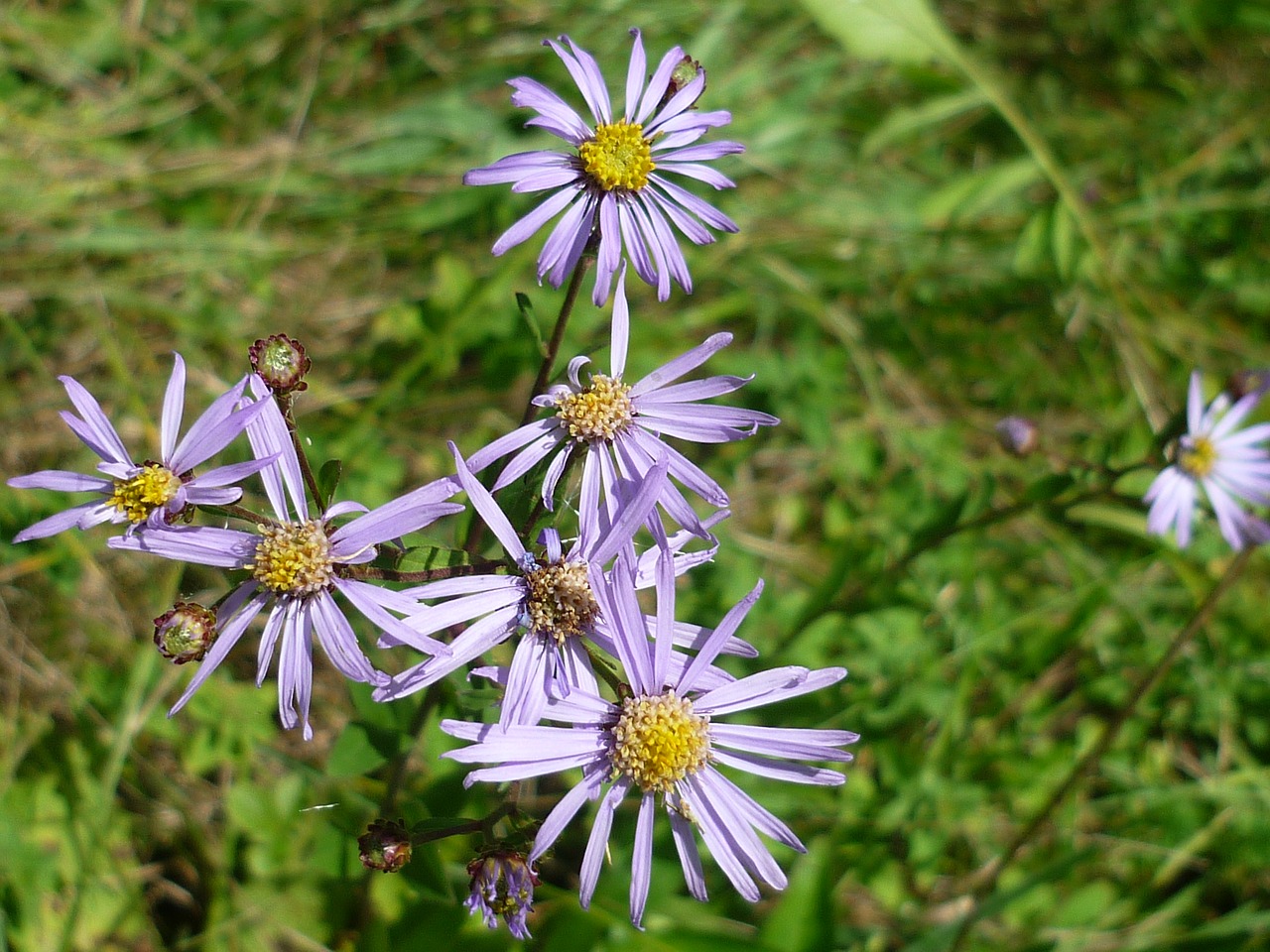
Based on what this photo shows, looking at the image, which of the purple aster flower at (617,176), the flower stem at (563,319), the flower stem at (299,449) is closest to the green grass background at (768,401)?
the flower stem at (299,449)

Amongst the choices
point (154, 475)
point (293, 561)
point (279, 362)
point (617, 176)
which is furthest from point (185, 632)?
point (617, 176)

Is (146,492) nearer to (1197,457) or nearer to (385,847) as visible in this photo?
(385,847)

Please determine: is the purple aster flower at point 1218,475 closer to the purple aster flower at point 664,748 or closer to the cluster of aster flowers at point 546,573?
the purple aster flower at point 664,748

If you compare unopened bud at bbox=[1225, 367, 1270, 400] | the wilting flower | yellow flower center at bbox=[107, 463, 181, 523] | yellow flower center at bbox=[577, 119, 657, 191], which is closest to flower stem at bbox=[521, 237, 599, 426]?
yellow flower center at bbox=[577, 119, 657, 191]

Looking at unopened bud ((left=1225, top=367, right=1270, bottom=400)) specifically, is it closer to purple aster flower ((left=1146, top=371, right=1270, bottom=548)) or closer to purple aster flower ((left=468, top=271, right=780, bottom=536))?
purple aster flower ((left=1146, top=371, right=1270, bottom=548))

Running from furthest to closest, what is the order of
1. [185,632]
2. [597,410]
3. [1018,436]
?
[1018,436] → [597,410] → [185,632]

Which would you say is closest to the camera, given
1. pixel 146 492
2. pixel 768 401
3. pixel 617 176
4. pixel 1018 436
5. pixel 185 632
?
pixel 185 632

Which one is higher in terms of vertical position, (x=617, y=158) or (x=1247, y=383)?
(x=1247, y=383)

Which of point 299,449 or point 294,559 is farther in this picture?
point 299,449

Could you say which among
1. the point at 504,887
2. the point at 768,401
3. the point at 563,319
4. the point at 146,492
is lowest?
the point at 504,887
